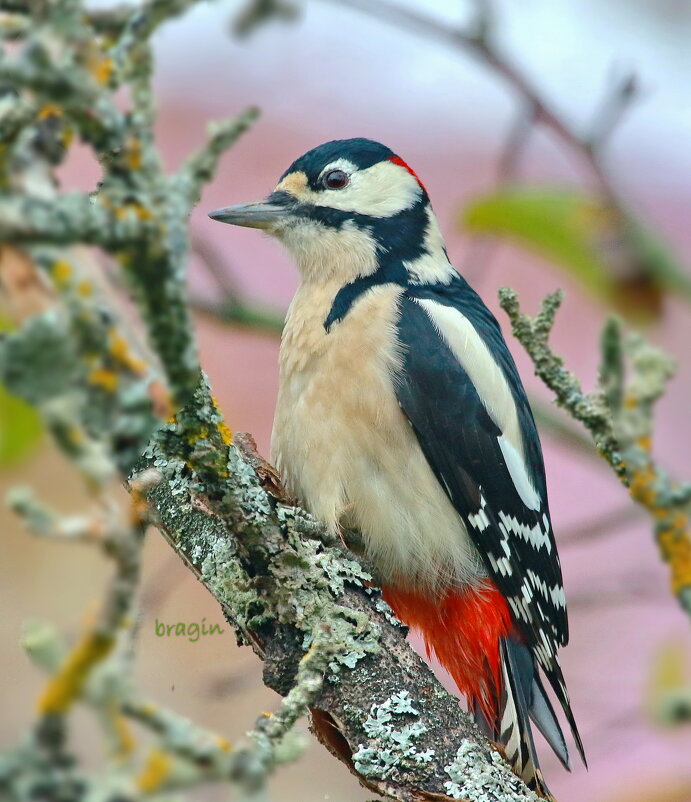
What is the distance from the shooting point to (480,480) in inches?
95.1

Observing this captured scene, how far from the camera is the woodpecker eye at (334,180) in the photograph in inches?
109

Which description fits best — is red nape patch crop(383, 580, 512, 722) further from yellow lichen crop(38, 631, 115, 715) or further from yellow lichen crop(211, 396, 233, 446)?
yellow lichen crop(38, 631, 115, 715)

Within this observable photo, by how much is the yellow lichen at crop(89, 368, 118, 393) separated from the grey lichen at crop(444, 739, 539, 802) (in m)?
1.18

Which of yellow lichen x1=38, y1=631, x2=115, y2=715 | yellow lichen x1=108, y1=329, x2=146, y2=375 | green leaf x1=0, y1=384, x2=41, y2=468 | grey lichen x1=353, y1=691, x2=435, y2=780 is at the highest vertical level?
green leaf x1=0, y1=384, x2=41, y2=468

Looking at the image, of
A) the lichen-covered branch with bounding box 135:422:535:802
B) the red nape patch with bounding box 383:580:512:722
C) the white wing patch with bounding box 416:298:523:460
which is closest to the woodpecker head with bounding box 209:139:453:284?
the white wing patch with bounding box 416:298:523:460

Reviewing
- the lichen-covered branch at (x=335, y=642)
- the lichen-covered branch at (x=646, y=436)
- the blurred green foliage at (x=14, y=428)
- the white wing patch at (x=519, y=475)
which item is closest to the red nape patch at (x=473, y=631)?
the white wing patch at (x=519, y=475)

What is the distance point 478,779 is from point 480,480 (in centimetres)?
79

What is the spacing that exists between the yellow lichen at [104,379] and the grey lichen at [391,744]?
113cm

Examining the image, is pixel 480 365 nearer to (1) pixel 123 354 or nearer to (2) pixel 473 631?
(2) pixel 473 631

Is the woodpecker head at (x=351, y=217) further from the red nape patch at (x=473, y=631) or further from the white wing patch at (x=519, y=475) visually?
the red nape patch at (x=473, y=631)

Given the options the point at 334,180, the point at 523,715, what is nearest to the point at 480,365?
the point at 334,180

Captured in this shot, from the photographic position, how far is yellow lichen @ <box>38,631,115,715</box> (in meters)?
0.67

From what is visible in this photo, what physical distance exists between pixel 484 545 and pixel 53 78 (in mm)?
1762

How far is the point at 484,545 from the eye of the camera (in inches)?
94.0
